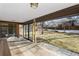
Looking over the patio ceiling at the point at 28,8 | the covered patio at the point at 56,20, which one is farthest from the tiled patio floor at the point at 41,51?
the patio ceiling at the point at 28,8

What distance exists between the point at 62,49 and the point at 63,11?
8.91ft

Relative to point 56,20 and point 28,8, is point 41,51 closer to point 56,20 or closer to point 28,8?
point 56,20

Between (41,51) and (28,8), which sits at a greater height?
(28,8)

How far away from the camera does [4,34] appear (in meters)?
12.1

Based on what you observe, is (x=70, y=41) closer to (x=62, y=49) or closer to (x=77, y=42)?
(x=77, y=42)

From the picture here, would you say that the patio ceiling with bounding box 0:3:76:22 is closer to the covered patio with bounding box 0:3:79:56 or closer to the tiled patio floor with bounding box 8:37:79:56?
the covered patio with bounding box 0:3:79:56

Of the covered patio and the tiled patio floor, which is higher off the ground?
the covered patio

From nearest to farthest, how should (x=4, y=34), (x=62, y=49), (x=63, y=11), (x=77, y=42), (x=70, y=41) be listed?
1. (x=63, y=11)
2. (x=77, y=42)
3. (x=70, y=41)
4. (x=62, y=49)
5. (x=4, y=34)

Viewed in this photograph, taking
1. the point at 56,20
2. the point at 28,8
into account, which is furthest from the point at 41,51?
the point at 28,8

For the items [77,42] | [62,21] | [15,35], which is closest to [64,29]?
[62,21]

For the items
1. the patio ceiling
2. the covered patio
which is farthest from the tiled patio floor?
the patio ceiling

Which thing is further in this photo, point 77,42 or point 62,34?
point 62,34

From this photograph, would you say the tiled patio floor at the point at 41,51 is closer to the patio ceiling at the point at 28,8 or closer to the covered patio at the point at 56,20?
the covered patio at the point at 56,20

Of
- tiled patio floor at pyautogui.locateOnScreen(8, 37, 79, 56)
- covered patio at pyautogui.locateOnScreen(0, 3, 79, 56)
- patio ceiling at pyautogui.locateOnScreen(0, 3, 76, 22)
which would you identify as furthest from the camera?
tiled patio floor at pyautogui.locateOnScreen(8, 37, 79, 56)
